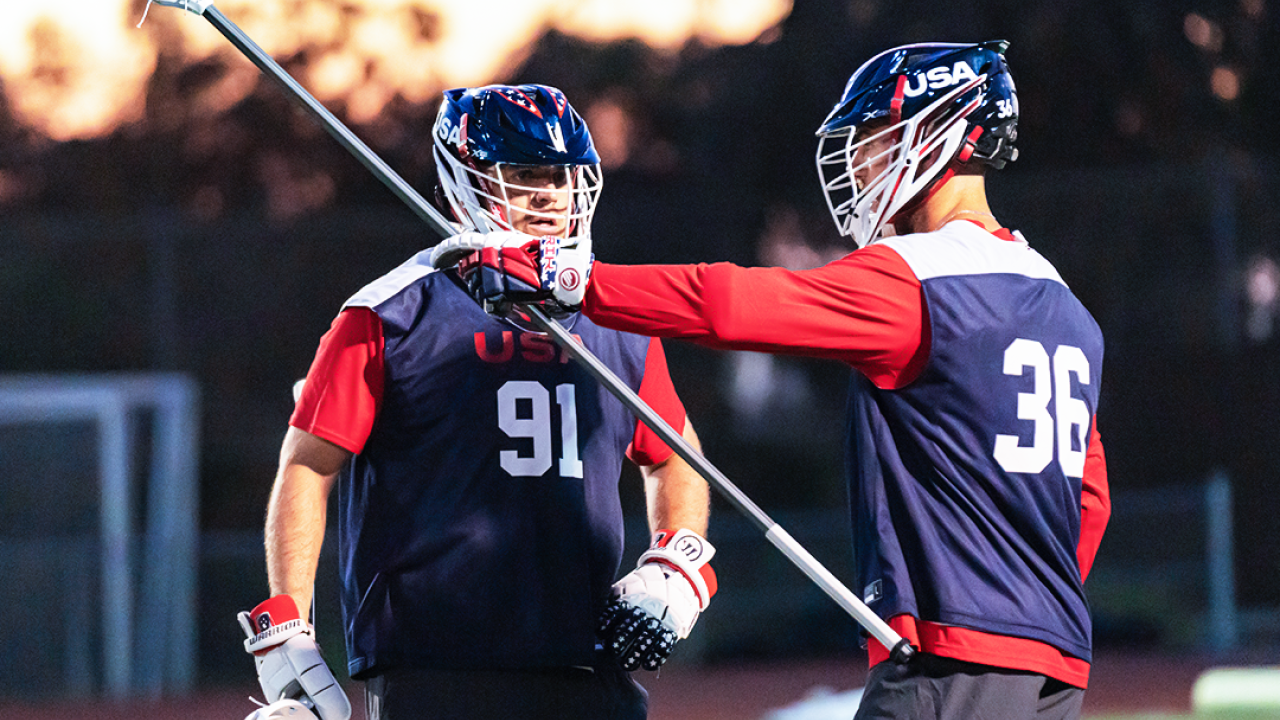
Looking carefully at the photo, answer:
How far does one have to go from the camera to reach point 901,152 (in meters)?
3.13

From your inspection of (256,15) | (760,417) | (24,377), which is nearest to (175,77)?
(256,15)

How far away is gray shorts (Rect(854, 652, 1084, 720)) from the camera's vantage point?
291 cm

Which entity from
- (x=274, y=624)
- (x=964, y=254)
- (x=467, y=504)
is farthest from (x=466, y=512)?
(x=964, y=254)

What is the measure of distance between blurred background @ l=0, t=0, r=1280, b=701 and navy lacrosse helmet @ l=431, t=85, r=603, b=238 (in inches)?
370

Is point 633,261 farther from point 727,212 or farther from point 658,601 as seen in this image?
point 658,601

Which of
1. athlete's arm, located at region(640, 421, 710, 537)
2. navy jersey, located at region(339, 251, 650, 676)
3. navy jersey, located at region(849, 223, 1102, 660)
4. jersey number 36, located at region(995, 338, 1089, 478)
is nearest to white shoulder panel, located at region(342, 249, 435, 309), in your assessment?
navy jersey, located at region(339, 251, 650, 676)

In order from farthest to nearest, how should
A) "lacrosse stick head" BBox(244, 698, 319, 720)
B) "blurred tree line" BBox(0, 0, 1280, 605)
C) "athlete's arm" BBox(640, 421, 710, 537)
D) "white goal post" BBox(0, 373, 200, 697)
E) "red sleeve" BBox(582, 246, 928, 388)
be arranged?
"blurred tree line" BBox(0, 0, 1280, 605), "white goal post" BBox(0, 373, 200, 697), "athlete's arm" BBox(640, 421, 710, 537), "lacrosse stick head" BBox(244, 698, 319, 720), "red sleeve" BBox(582, 246, 928, 388)

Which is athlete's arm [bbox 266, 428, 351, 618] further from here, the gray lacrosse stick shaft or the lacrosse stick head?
the gray lacrosse stick shaft

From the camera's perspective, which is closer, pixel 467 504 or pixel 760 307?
pixel 760 307

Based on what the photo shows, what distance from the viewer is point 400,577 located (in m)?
3.26

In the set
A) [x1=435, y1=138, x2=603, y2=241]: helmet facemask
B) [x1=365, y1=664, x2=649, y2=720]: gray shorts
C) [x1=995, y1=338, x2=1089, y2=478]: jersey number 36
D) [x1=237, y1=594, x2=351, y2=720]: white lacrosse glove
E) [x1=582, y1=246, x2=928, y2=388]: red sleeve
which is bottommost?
[x1=365, y1=664, x2=649, y2=720]: gray shorts

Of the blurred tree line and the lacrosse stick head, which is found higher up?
the blurred tree line

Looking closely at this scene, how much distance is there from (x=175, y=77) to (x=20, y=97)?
2033 millimetres

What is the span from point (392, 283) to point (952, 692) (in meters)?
1.40
